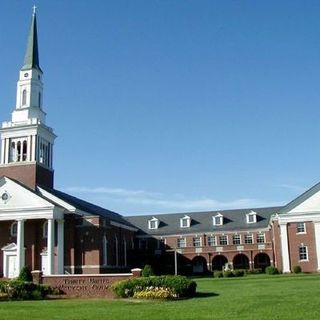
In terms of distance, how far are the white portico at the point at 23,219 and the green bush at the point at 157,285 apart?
24.3 meters

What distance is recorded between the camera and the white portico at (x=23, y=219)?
53.4 metres

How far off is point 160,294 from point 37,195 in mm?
29892

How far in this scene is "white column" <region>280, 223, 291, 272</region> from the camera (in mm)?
59031

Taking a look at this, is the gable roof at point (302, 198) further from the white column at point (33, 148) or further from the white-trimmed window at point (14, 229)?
the white-trimmed window at point (14, 229)

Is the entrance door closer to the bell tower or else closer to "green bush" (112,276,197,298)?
the bell tower

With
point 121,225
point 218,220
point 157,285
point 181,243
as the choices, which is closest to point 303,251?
point 218,220

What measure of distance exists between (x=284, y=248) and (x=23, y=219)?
2781 cm

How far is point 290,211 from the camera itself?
5947 centimetres

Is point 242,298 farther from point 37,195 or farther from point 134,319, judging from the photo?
point 37,195

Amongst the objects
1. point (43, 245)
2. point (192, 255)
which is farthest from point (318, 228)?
point (43, 245)

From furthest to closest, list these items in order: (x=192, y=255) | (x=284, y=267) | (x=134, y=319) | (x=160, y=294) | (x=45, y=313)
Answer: (x=192, y=255), (x=284, y=267), (x=160, y=294), (x=45, y=313), (x=134, y=319)

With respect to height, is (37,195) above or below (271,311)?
above

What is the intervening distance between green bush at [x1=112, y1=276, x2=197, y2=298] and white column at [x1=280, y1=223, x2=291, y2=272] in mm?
31772

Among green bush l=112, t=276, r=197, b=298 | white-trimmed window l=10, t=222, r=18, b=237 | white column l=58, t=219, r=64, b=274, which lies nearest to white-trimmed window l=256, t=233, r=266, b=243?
white column l=58, t=219, r=64, b=274
